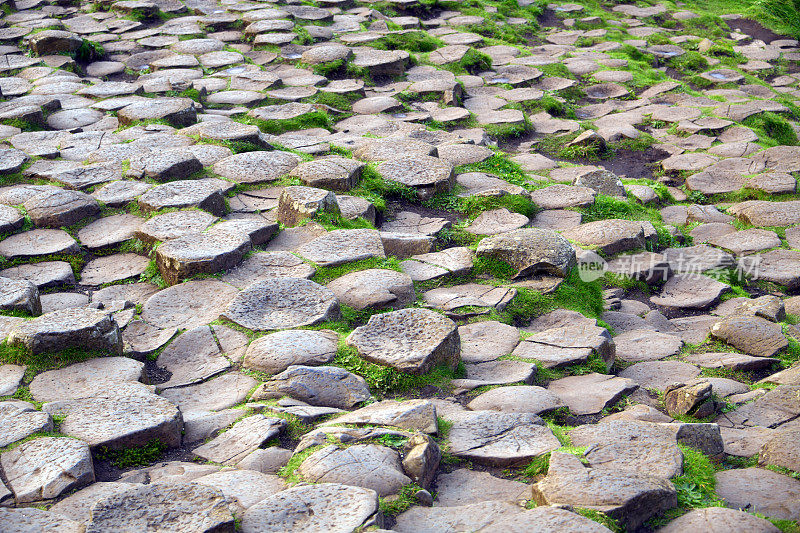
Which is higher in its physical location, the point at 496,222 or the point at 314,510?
the point at 314,510

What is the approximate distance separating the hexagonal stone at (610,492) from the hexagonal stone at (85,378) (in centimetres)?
176

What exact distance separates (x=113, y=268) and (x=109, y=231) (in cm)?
36

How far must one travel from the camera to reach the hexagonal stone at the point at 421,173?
5.19m

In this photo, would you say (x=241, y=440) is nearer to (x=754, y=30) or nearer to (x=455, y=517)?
(x=455, y=517)

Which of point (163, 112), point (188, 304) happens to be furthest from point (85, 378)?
point (163, 112)

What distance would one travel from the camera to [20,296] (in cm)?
359

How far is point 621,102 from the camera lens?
7.86 metres

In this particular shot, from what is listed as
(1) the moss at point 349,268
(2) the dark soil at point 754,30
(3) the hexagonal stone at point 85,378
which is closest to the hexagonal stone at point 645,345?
(1) the moss at point 349,268

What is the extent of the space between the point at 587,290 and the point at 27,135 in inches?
172

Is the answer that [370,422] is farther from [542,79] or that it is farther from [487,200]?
[542,79]

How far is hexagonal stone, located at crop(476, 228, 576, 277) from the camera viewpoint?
4.19m

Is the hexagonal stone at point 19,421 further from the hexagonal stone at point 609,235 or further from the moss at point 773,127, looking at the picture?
the moss at point 773,127

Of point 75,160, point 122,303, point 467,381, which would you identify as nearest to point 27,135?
point 75,160

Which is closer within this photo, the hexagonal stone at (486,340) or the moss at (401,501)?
the moss at (401,501)
